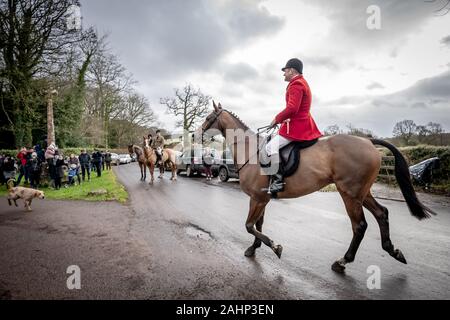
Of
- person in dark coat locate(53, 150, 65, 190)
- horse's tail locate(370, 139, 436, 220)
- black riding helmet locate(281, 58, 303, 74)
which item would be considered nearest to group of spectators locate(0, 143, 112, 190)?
person in dark coat locate(53, 150, 65, 190)

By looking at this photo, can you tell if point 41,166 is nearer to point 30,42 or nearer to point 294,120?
point 30,42

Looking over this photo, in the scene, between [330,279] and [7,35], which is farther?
[7,35]

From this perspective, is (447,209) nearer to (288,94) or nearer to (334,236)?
(334,236)

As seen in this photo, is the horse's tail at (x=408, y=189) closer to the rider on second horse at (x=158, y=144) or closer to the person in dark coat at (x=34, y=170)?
the rider on second horse at (x=158, y=144)

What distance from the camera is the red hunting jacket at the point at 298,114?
3.77 m

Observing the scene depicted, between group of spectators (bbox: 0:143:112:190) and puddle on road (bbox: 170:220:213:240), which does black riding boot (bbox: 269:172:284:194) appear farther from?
group of spectators (bbox: 0:143:112:190)

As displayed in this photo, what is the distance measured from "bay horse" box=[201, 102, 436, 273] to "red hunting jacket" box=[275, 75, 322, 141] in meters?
0.26

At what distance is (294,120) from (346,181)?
50.0 inches

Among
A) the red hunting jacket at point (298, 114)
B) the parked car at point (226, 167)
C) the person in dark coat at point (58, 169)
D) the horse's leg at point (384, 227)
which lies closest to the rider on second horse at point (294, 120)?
the red hunting jacket at point (298, 114)

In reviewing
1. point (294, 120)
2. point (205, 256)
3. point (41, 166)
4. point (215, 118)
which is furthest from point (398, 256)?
point (41, 166)

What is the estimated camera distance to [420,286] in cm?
293

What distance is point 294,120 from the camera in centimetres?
387

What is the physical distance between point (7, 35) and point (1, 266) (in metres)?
20.1
